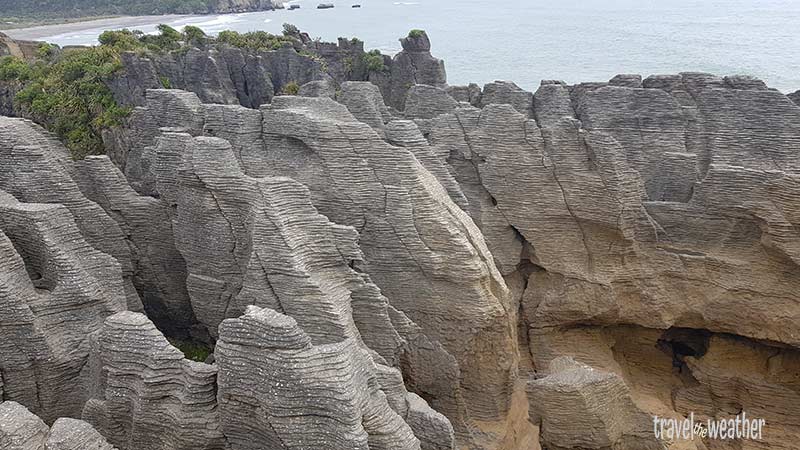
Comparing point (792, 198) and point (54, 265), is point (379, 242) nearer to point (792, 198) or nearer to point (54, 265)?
point (54, 265)

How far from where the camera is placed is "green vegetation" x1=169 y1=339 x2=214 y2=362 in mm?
15531

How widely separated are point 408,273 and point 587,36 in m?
89.9

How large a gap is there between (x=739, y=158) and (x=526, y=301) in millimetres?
6406

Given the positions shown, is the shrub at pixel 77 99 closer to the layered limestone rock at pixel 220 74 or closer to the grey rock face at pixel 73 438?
the layered limestone rock at pixel 220 74

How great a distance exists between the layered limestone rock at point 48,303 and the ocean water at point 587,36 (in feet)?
162

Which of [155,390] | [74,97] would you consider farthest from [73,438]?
[74,97]

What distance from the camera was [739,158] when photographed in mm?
17625

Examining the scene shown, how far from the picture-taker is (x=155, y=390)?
34.4ft

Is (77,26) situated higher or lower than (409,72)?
higher

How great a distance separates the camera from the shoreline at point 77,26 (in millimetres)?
90300

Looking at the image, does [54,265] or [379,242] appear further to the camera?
[379,242]

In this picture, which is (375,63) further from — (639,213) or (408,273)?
(408,273)

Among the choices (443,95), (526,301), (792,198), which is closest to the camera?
(792,198)

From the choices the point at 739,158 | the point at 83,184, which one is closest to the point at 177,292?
the point at 83,184
